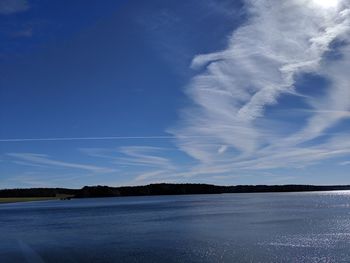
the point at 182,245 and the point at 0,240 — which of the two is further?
the point at 0,240

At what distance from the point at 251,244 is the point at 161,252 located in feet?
23.6

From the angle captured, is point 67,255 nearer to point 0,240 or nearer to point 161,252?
point 161,252

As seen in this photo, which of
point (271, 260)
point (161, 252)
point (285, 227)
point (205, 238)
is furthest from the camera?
point (285, 227)

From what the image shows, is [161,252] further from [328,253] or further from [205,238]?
[328,253]

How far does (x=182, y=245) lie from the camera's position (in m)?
34.9

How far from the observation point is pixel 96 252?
32125mm

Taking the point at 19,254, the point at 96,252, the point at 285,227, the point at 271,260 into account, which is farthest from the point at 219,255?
the point at 285,227

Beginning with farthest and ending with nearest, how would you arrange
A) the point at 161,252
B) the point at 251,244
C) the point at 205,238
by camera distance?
the point at 205,238 < the point at 251,244 < the point at 161,252

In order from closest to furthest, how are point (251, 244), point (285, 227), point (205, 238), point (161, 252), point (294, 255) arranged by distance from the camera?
1. point (294, 255)
2. point (161, 252)
3. point (251, 244)
4. point (205, 238)
5. point (285, 227)

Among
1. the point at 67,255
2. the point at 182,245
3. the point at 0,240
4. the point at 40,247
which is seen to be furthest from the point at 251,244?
the point at 0,240

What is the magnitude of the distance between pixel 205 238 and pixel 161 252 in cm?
849

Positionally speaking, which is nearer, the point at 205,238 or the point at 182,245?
the point at 182,245

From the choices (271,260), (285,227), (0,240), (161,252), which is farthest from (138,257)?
(285,227)

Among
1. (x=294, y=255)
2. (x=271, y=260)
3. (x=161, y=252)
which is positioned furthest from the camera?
(x=161, y=252)
